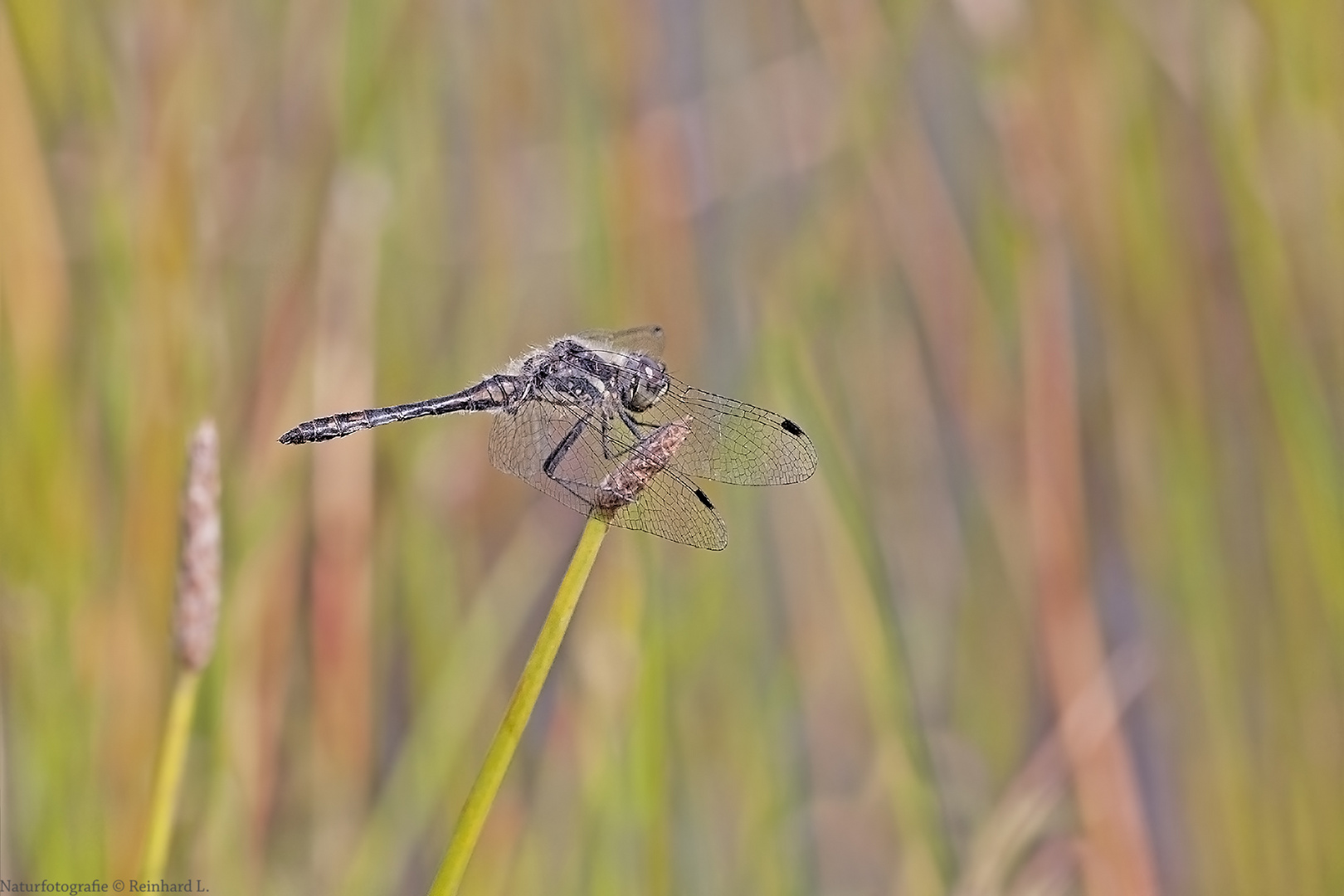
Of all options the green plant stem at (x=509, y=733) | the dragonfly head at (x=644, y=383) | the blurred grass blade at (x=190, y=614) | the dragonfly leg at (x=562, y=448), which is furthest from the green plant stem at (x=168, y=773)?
the dragonfly head at (x=644, y=383)

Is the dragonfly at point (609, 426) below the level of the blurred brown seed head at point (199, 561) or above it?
above

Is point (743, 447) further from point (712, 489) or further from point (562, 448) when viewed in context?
point (712, 489)

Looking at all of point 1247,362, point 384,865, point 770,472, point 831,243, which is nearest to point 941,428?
point 1247,362

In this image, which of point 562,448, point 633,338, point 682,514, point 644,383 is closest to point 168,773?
point 682,514

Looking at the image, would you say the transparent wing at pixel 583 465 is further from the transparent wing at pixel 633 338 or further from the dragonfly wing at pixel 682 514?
the transparent wing at pixel 633 338

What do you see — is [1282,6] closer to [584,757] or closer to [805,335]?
[805,335]

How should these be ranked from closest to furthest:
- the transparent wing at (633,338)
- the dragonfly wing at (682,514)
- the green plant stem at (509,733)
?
the green plant stem at (509,733) < the dragonfly wing at (682,514) < the transparent wing at (633,338)

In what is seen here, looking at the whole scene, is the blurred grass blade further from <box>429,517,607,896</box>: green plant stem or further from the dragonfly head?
the dragonfly head

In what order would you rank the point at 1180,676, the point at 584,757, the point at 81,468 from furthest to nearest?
the point at 1180,676, the point at 81,468, the point at 584,757

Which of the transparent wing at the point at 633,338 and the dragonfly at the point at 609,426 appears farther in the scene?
the transparent wing at the point at 633,338
